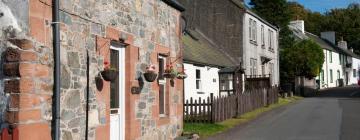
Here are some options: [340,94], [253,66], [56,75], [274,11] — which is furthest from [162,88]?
[340,94]

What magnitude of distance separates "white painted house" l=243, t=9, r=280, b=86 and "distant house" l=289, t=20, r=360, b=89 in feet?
55.0

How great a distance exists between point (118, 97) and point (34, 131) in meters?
3.61

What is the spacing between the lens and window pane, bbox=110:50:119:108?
1089 cm

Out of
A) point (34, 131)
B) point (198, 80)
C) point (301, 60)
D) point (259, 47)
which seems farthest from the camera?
point (301, 60)

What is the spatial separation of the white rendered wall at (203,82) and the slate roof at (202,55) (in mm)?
311

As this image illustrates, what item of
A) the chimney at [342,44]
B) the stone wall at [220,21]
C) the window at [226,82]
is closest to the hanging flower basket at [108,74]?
the window at [226,82]

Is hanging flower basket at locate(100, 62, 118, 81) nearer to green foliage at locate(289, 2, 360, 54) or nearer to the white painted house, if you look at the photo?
the white painted house

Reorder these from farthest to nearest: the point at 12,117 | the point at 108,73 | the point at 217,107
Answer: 1. the point at 217,107
2. the point at 108,73
3. the point at 12,117

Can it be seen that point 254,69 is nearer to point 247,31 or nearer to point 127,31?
point 247,31

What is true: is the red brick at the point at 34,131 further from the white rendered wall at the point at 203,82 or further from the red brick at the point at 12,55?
the white rendered wall at the point at 203,82

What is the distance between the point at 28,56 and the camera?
25.1ft

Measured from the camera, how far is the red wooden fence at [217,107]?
63.9 feet

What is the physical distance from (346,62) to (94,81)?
7182cm

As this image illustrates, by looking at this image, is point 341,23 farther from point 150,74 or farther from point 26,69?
point 26,69
